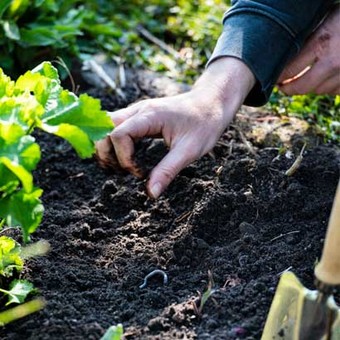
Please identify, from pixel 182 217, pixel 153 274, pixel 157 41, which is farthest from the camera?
pixel 157 41

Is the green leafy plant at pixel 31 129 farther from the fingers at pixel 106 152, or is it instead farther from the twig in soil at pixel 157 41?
the twig in soil at pixel 157 41

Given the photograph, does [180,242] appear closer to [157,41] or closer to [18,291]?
[18,291]

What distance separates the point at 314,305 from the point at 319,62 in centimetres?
130

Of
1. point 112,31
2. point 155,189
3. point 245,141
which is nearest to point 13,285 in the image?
point 155,189

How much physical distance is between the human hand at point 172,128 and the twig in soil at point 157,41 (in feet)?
4.65

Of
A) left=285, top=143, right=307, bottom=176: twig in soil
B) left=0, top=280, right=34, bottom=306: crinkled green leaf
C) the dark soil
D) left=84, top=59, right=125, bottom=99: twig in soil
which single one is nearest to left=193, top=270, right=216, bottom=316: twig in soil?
the dark soil

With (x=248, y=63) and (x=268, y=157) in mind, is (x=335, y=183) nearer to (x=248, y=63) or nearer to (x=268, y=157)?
(x=268, y=157)

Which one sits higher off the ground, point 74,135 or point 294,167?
point 74,135

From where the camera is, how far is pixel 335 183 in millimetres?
2525

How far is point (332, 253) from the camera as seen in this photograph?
1686 millimetres

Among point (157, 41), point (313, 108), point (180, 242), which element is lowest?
point (157, 41)

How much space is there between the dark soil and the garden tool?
8 centimetres

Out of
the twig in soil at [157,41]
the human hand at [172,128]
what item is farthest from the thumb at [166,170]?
the twig in soil at [157,41]

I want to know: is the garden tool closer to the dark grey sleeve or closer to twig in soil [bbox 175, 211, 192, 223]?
twig in soil [bbox 175, 211, 192, 223]
